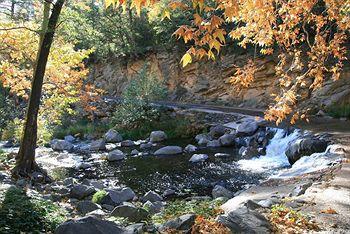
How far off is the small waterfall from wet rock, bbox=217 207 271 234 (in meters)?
7.79

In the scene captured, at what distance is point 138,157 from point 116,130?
20.6 feet

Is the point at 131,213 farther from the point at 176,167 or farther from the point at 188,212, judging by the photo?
the point at 176,167

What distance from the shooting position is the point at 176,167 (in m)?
12.8

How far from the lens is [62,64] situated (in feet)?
35.9

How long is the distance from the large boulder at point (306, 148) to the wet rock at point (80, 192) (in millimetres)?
6350

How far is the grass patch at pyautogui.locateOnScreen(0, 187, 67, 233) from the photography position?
443 centimetres

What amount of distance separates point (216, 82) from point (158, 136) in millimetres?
7822

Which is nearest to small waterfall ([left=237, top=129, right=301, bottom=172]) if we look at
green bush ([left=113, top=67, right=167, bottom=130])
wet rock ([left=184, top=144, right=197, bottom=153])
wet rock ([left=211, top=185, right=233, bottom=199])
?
wet rock ([left=184, top=144, right=197, bottom=153])

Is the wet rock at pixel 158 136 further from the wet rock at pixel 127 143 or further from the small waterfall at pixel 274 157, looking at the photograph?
the small waterfall at pixel 274 157

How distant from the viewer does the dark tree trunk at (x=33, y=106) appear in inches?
360

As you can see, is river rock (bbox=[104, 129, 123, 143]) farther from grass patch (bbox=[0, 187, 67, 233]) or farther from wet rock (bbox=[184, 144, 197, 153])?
grass patch (bbox=[0, 187, 67, 233])

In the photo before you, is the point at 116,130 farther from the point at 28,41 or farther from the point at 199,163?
the point at 28,41

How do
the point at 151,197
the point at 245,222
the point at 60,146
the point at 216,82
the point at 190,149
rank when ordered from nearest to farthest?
the point at 245,222
the point at 151,197
the point at 190,149
the point at 60,146
the point at 216,82

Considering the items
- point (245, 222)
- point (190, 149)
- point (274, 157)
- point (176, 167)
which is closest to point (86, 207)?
point (245, 222)
